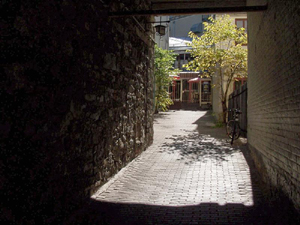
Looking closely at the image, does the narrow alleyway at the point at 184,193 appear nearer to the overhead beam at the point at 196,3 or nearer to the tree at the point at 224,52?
the overhead beam at the point at 196,3

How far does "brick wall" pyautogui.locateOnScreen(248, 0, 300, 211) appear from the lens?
3.11 meters

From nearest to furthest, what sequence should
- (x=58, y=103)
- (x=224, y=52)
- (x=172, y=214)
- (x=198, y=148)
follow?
(x=58, y=103) → (x=172, y=214) → (x=198, y=148) → (x=224, y=52)

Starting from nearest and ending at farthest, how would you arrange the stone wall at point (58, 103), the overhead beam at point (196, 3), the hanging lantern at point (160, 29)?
1. the stone wall at point (58, 103)
2. the hanging lantern at point (160, 29)
3. the overhead beam at point (196, 3)

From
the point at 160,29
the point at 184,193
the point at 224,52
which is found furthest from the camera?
the point at 224,52

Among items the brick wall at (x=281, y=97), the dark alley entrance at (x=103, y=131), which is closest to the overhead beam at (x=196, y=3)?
the dark alley entrance at (x=103, y=131)

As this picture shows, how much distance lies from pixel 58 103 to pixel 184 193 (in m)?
2.50

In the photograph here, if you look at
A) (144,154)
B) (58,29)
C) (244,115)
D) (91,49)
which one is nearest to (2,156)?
(58,29)

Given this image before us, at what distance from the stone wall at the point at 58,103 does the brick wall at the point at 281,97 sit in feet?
8.00

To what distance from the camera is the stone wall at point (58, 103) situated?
2574 millimetres

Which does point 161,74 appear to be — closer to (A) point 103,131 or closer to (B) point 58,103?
(A) point 103,131

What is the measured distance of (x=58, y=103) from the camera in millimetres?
3281

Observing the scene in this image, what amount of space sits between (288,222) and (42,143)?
2.67 meters

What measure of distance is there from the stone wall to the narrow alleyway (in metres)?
0.37

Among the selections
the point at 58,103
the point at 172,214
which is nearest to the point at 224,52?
the point at 172,214
